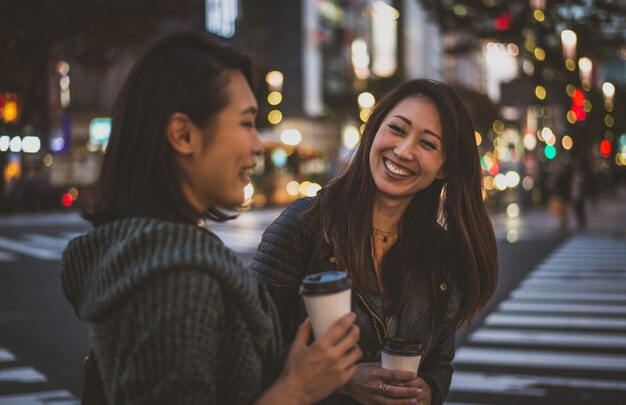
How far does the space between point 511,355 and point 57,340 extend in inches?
182

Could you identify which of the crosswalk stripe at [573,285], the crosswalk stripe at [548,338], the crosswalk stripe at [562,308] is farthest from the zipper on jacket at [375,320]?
the crosswalk stripe at [573,285]

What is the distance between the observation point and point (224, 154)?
1.78 meters

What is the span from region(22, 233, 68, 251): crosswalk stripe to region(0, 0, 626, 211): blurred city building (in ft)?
16.2

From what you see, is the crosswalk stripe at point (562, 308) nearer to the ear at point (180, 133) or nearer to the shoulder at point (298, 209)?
the shoulder at point (298, 209)

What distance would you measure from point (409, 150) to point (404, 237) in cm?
33

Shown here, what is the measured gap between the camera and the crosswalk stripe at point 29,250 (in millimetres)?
15711

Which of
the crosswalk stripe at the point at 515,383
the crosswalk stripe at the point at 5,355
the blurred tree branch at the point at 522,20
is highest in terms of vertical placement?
the blurred tree branch at the point at 522,20

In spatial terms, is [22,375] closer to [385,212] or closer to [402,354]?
[385,212]

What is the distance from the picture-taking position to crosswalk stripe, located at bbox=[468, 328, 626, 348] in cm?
819

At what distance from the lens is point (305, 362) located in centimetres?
171

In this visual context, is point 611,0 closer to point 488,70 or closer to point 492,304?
point 492,304

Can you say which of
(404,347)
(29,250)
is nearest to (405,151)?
(404,347)

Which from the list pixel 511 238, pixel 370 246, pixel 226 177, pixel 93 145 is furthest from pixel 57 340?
pixel 93 145

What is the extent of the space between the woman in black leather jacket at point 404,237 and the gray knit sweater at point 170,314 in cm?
81
